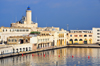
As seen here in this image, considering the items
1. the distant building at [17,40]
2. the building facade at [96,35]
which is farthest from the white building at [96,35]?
the distant building at [17,40]

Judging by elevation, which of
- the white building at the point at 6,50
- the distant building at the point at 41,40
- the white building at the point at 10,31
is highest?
the white building at the point at 10,31

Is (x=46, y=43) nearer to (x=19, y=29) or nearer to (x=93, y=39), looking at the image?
(x=19, y=29)

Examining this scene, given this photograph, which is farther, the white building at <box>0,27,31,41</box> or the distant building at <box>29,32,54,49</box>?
the white building at <box>0,27,31,41</box>

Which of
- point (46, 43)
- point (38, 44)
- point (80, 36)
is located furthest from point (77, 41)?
point (38, 44)

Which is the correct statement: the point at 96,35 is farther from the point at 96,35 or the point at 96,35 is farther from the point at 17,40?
the point at 17,40

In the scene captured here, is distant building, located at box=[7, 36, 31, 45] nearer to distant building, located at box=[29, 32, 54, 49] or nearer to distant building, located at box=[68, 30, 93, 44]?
distant building, located at box=[29, 32, 54, 49]

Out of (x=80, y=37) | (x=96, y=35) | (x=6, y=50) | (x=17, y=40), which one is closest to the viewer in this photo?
(x=6, y=50)

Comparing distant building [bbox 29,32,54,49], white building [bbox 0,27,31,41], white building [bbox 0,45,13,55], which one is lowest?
white building [bbox 0,45,13,55]

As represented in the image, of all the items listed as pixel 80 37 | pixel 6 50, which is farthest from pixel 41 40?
pixel 80 37

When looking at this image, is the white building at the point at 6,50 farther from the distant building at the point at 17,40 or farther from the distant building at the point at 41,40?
the distant building at the point at 41,40

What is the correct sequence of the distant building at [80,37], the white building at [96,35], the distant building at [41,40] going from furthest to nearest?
the distant building at [80,37] → the white building at [96,35] → the distant building at [41,40]

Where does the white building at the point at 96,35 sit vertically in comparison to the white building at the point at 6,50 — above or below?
above

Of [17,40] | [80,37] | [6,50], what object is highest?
[80,37]

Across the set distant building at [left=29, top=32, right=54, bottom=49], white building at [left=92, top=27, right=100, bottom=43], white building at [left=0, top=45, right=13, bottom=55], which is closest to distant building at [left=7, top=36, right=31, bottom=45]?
distant building at [left=29, top=32, right=54, bottom=49]
